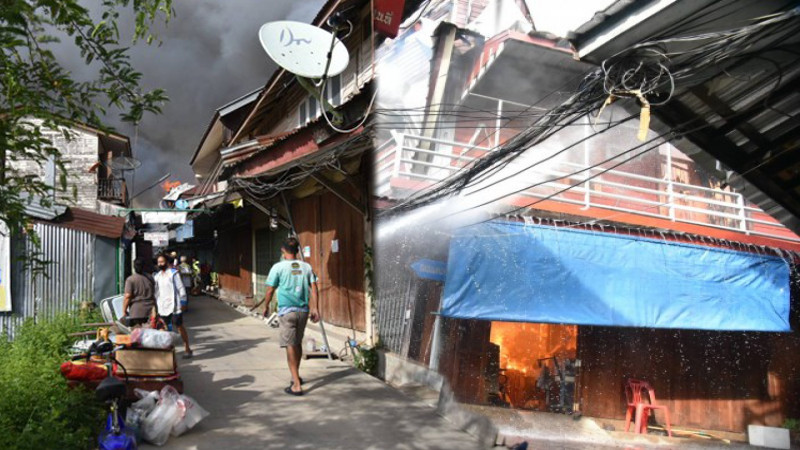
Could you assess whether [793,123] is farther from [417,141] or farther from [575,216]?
[575,216]

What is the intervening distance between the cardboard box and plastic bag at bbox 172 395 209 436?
0.48 metres

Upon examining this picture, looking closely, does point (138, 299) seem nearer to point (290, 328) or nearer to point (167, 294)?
point (167, 294)

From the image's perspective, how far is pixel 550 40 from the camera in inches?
312

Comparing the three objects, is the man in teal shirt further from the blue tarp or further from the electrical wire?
the blue tarp

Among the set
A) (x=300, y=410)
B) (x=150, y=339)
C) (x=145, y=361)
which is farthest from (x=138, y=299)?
(x=300, y=410)

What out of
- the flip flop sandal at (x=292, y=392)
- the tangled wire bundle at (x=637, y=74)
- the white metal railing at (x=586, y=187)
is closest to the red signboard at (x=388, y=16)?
the white metal railing at (x=586, y=187)

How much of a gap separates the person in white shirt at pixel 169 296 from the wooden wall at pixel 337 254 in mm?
2702

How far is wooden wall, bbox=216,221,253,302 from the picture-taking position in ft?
56.5

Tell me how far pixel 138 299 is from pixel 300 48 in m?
4.15

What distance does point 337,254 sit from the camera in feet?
32.0

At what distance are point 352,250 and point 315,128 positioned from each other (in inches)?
87.0

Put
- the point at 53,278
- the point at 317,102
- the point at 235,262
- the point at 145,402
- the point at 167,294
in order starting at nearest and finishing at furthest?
the point at 145,402 → the point at 167,294 → the point at 53,278 → the point at 317,102 → the point at 235,262

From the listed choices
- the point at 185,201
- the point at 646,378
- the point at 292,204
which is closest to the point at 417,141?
the point at 292,204

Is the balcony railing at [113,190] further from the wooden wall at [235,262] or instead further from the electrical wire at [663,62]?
the electrical wire at [663,62]
